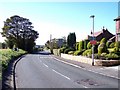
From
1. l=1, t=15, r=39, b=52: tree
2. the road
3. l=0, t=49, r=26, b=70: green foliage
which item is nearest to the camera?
the road

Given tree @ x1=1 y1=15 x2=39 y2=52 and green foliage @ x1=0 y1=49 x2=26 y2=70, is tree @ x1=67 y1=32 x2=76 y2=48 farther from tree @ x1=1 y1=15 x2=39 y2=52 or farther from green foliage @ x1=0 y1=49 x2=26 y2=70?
green foliage @ x1=0 y1=49 x2=26 y2=70

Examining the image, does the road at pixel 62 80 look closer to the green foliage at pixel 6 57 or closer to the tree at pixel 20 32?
the green foliage at pixel 6 57

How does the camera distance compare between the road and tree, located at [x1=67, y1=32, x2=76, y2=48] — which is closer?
the road

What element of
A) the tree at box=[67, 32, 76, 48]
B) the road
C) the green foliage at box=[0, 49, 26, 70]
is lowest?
the road

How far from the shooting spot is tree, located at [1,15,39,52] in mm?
95500

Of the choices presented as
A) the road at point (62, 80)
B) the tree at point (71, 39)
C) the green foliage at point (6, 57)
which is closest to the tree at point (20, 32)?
the tree at point (71, 39)

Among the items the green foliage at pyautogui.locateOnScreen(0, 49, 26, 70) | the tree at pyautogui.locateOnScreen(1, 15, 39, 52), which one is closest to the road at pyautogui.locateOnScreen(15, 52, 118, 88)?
the green foliage at pyautogui.locateOnScreen(0, 49, 26, 70)

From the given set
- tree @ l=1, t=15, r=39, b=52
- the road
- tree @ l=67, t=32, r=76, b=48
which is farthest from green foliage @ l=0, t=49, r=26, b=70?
tree @ l=67, t=32, r=76, b=48

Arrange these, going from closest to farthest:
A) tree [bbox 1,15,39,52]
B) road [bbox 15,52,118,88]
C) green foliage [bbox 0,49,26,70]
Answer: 1. road [bbox 15,52,118,88]
2. green foliage [bbox 0,49,26,70]
3. tree [bbox 1,15,39,52]

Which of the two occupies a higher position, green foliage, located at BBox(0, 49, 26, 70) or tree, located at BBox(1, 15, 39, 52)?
tree, located at BBox(1, 15, 39, 52)

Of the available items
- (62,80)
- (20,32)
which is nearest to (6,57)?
(62,80)

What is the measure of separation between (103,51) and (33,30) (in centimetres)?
6071

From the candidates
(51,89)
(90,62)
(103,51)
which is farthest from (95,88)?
(103,51)

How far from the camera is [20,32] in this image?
Result: 96562 millimetres
